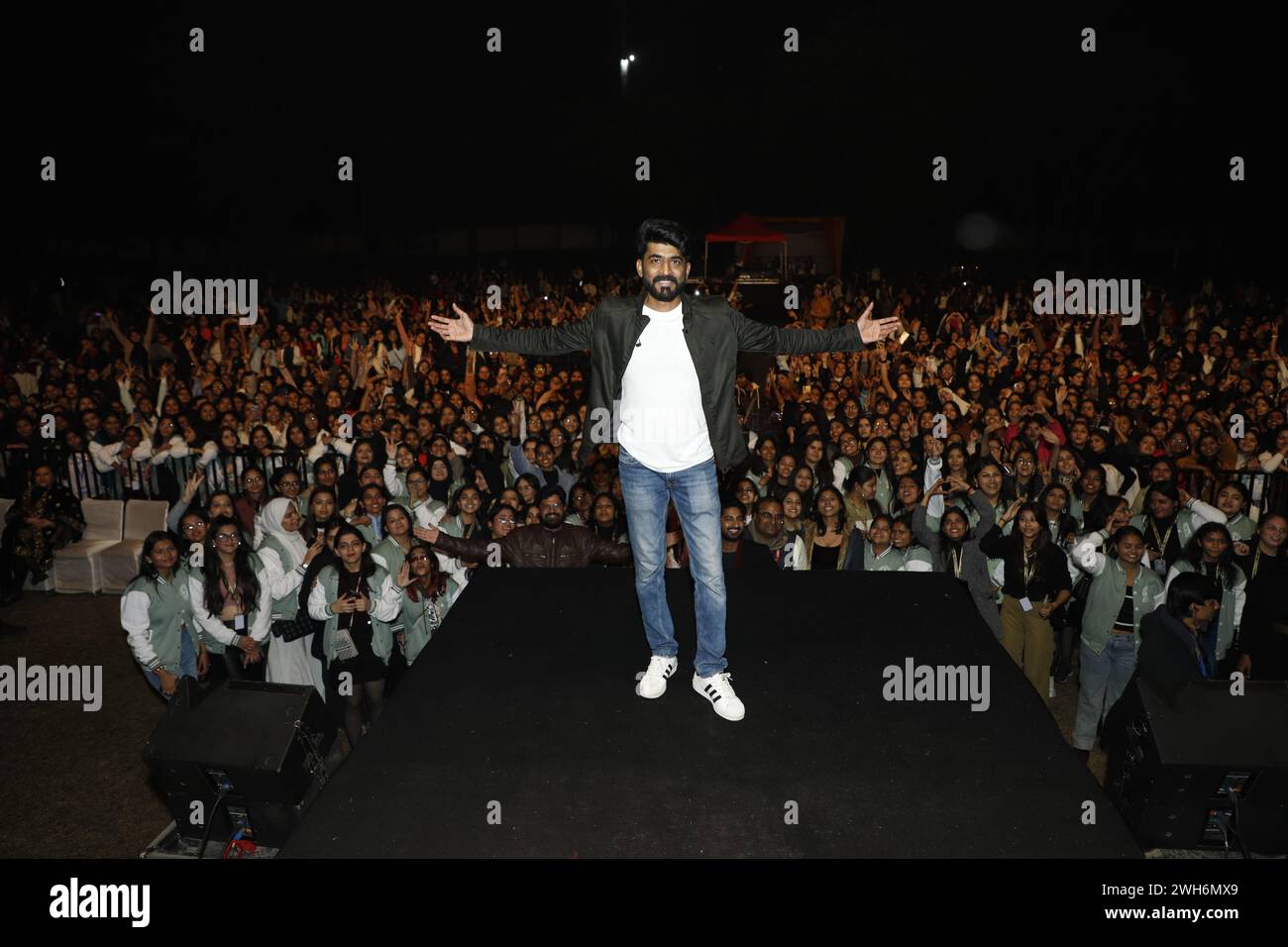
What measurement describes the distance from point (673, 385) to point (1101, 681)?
3647 mm

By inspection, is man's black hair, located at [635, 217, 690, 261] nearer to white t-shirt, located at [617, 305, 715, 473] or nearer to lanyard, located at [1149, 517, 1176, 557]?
white t-shirt, located at [617, 305, 715, 473]

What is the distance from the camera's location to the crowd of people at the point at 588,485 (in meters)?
5.07

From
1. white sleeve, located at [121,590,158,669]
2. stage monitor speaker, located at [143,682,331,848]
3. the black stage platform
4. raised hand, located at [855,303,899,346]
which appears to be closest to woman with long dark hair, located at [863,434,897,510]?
the black stage platform

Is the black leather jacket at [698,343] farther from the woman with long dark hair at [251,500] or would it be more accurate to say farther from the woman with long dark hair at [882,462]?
the woman with long dark hair at [251,500]

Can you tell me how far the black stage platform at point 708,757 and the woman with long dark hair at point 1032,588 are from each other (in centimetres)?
172

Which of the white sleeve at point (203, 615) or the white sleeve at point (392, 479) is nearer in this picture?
the white sleeve at point (203, 615)

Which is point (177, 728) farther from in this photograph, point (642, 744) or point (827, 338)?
point (827, 338)

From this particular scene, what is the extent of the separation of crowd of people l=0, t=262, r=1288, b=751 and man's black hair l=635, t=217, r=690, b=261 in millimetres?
721

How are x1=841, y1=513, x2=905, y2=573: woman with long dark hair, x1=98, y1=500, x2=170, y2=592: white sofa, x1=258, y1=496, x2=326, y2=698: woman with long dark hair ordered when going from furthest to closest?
x1=98, y1=500, x2=170, y2=592: white sofa
x1=841, y1=513, x2=905, y2=573: woman with long dark hair
x1=258, y1=496, x2=326, y2=698: woman with long dark hair

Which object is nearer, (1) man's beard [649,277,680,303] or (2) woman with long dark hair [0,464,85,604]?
(1) man's beard [649,277,680,303]

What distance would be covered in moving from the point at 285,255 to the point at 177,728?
22.6 m
